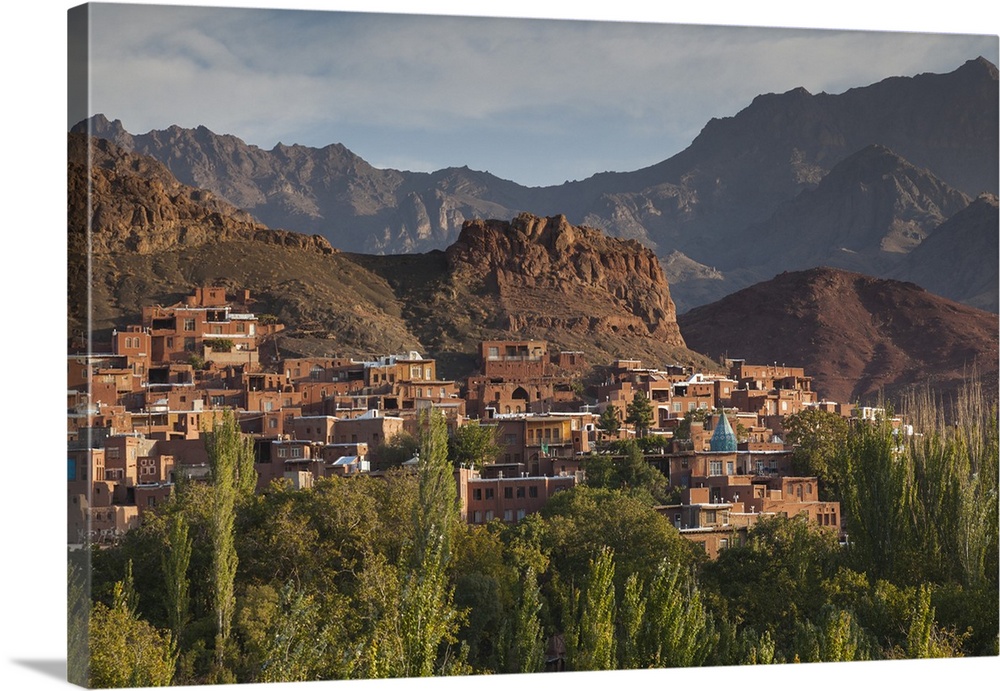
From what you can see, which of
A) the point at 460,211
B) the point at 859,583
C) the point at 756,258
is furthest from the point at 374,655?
the point at 756,258

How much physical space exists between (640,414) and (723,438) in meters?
4.81

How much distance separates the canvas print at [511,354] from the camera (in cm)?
1427

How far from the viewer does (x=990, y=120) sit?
18375mm

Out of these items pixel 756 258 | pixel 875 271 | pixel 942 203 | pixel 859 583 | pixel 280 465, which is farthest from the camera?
pixel 756 258

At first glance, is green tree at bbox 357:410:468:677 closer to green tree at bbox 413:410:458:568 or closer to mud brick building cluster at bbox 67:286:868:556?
green tree at bbox 413:410:458:568

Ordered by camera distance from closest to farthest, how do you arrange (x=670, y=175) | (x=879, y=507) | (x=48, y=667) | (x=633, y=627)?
(x=48, y=667) → (x=633, y=627) → (x=879, y=507) → (x=670, y=175)

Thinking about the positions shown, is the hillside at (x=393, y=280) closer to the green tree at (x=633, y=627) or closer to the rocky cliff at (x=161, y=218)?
the rocky cliff at (x=161, y=218)

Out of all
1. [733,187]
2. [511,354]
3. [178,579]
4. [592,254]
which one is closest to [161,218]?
[511,354]

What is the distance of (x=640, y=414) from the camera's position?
3766 cm

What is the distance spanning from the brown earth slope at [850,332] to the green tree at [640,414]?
6.01 m

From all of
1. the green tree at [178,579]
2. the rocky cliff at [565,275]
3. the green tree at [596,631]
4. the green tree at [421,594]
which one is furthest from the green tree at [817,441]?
the rocky cliff at [565,275]

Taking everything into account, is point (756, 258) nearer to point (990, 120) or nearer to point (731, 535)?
point (731, 535)

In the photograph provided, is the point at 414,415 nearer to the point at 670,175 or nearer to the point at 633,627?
the point at 670,175

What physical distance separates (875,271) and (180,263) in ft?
70.4
